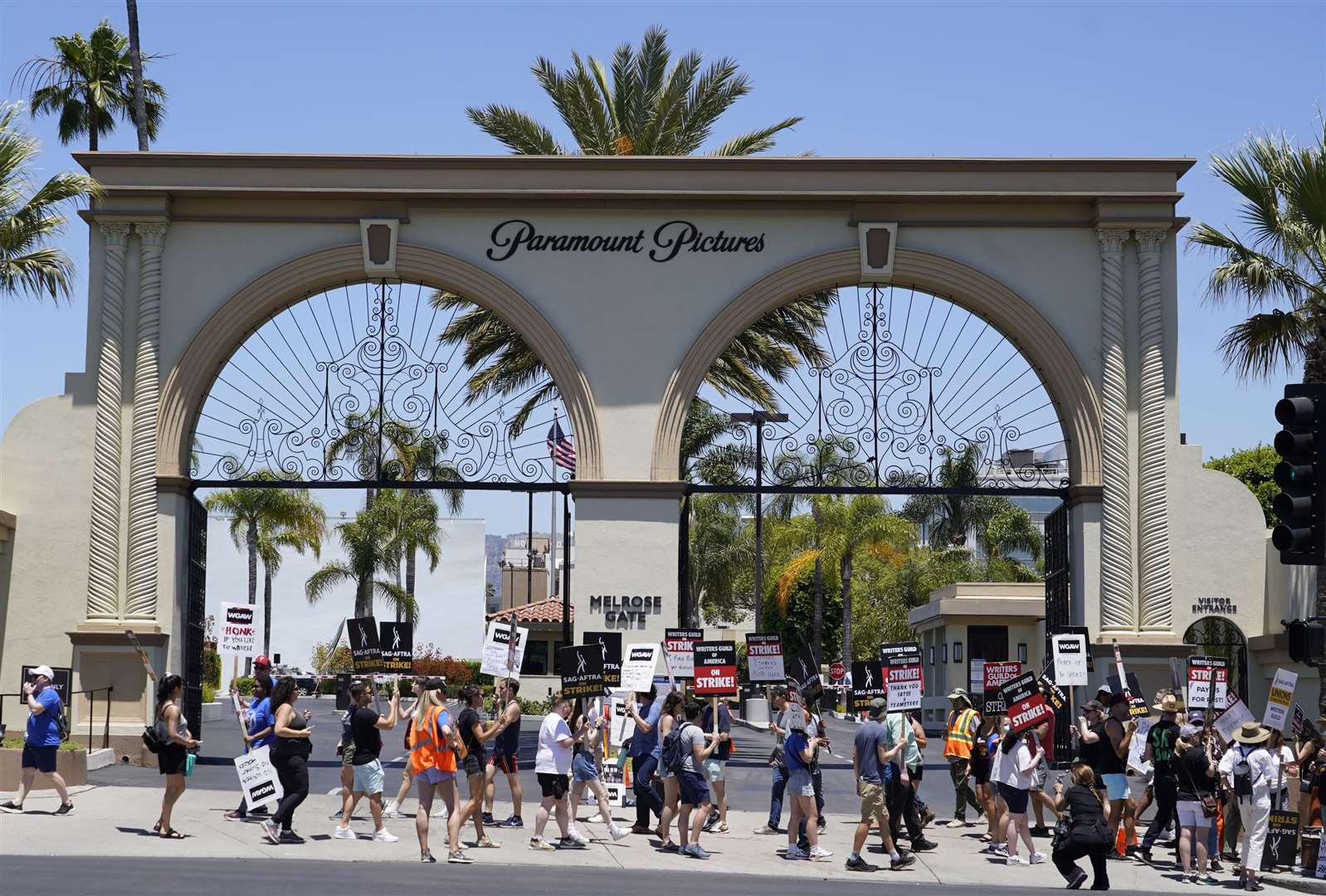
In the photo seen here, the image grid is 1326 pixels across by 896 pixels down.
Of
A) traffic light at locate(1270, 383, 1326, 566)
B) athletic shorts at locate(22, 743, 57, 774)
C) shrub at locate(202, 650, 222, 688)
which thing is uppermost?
traffic light at locate(1270, 383, 1326, 566)

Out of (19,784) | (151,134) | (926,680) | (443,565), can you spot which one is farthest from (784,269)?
(443,565)

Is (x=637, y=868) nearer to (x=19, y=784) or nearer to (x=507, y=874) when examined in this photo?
(x=507, y=874)

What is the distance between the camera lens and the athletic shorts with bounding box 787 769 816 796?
17.4 meters

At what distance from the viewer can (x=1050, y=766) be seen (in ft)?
79.8

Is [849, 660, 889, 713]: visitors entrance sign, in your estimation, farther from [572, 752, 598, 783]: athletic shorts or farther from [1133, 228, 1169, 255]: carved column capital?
[1133, 228, 1169, 255]: carved column capital

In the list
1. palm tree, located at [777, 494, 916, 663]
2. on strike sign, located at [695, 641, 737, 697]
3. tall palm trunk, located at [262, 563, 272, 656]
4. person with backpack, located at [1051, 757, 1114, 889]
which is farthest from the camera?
tall palm trunk, located at [262, 563, 272, 656]

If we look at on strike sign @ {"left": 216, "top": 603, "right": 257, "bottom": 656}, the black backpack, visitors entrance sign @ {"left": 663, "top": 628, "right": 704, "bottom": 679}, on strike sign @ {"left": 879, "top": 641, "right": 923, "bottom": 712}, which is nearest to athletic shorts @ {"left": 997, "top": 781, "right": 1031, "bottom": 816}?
on strike sign @ {"left": 879, "top": 641, "right": 923, "bottom": 712}

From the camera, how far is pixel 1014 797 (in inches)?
699

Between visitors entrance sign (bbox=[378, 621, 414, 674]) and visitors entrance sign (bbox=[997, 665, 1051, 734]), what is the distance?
A: 7.53m

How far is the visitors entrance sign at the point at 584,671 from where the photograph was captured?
63.3ft

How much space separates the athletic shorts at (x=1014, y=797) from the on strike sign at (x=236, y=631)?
28.3 ft

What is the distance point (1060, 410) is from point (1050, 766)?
5298 millimetres

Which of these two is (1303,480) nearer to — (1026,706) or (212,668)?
(1026,706)

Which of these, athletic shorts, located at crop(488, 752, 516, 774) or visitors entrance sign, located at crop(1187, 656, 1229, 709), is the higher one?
visitors entrance sign, located at crop(1187, 656, 1229, 709)
